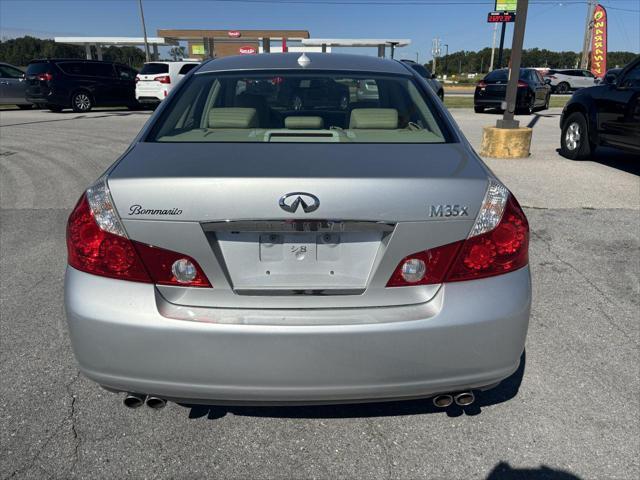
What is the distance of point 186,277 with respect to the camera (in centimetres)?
189

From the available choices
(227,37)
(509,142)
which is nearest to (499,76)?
(509,142)

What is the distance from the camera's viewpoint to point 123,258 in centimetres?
188

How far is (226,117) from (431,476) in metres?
1.99

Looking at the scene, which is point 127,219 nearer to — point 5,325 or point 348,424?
point 348,424

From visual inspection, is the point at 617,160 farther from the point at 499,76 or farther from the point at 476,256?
the point at 499,76

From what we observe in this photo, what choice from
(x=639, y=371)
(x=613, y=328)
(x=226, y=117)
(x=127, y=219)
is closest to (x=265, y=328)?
(x=127, y=219)

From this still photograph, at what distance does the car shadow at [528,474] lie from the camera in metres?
2.15

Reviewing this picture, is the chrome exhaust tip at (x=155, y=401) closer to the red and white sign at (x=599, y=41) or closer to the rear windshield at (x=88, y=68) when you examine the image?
the rear windshield at (x=88, y=68)

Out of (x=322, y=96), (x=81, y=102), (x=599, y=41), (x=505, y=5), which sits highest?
(x=505, y=5)

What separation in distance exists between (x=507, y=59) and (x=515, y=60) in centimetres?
8687

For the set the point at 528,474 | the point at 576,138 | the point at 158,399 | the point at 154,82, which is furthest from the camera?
the point at 154,82

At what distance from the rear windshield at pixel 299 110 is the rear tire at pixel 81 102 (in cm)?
1701

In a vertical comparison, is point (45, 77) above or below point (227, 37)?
below

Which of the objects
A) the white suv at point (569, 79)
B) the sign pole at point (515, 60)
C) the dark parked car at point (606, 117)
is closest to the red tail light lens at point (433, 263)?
the dark parked car at point (606, 117)
